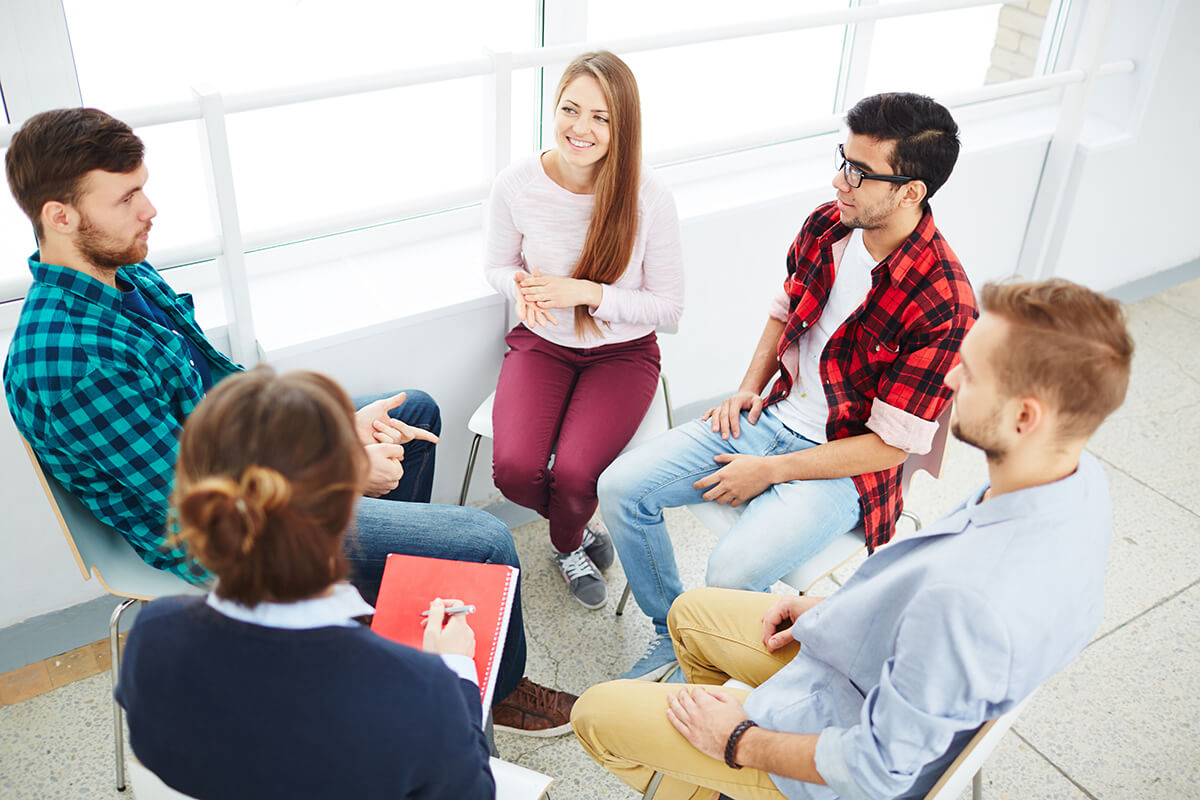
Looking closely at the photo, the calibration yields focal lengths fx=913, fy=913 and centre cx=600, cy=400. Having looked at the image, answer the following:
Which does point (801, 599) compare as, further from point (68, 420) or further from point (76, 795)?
point (76, 795)

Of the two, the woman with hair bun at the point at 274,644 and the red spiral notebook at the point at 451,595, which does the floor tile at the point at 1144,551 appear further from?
the woman with hair bun at the point at 274,644

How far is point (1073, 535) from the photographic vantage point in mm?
1140

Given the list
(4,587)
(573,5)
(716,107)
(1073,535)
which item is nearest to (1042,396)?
(1073,535)

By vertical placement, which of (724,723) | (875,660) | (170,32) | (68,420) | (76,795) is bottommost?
(76,795)

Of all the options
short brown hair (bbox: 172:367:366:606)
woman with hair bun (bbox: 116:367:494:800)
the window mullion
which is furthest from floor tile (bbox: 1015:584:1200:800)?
the window mullion

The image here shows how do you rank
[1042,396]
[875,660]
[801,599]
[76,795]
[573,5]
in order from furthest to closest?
1. [573,5]
2. [76,795]
3. [801,599]
4. [875,660]
5. [1042,396]

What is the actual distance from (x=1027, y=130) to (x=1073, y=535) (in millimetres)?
2487

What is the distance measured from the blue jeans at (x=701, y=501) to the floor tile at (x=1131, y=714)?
0.74 metres

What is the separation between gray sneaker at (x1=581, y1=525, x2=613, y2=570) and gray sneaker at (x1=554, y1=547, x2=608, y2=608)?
0.04 m

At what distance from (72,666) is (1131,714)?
94.2 inches

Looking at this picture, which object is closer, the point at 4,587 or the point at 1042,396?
the point at 1042,396

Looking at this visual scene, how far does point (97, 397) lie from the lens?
55.8 inches

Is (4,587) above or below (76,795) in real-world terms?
above

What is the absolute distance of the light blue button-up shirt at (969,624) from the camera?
1088 mm
